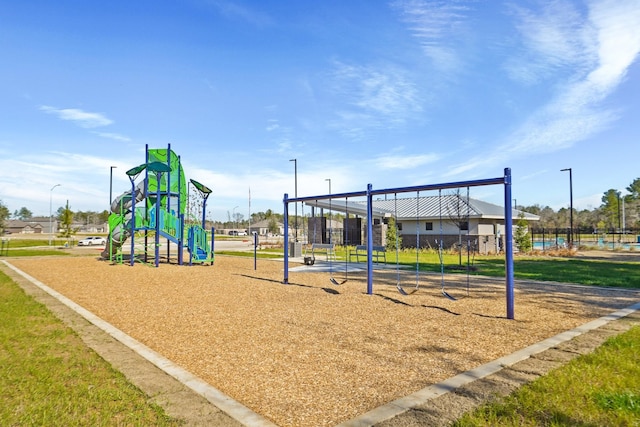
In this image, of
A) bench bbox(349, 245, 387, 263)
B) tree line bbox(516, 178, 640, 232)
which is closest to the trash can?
bench bbox(349, 245, 387, 263)

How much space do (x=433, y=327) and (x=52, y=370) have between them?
549 centimetres

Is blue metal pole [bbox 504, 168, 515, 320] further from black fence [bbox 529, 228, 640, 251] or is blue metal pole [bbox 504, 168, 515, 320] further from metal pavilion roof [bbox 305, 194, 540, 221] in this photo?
black fence [bbox 529, 228, 640, 251]

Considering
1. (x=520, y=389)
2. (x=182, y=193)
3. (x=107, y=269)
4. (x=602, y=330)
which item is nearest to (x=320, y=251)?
(x=182, y=193)

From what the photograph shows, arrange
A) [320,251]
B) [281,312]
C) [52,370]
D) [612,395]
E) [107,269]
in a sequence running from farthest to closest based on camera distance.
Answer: [320,251], [107,269], [281,312], [52,370], [612,395]

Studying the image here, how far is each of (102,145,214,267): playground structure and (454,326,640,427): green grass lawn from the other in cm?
1660

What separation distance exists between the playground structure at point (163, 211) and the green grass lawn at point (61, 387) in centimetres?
1254

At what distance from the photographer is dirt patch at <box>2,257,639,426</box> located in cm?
420

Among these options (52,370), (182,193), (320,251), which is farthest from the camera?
(320,251)

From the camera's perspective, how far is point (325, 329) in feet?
22.3

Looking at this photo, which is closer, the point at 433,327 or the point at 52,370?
the point at 52,370

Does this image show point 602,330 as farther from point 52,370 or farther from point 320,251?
point 320,251

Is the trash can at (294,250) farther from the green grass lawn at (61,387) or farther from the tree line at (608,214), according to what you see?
the tree line at (608,214)

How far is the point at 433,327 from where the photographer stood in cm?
693

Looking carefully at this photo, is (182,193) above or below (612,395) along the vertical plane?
above
